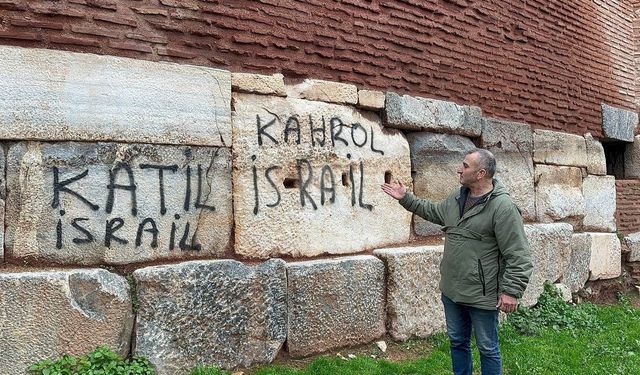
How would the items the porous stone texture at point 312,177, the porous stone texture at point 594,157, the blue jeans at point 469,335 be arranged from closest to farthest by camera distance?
the blue jeans at point 469,335
the porous stone texture at point 312,177
the porous stone texture at point 594,157

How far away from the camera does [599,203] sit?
745cm

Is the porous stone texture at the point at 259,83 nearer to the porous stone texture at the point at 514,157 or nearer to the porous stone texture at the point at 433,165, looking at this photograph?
the porous stone texture at the point at 433,165

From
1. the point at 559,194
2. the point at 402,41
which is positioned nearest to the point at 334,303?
the point at 402,41

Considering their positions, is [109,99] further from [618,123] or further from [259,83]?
[618,123]

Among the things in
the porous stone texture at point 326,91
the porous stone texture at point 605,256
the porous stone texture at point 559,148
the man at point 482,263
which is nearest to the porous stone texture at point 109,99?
the porous stone texture at point 326,91

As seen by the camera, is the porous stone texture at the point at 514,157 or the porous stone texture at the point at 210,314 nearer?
the porous stone texture at the point at 210,314

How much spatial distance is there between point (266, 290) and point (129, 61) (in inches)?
71.7

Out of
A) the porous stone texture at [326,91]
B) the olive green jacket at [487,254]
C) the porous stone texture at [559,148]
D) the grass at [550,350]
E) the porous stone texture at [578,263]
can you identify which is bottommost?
the grass at [550,350]

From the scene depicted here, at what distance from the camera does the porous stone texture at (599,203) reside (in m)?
7.28

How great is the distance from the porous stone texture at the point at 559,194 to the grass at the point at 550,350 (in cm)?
105

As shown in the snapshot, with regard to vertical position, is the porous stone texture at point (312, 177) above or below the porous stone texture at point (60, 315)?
above

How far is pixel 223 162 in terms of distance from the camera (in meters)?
4.11

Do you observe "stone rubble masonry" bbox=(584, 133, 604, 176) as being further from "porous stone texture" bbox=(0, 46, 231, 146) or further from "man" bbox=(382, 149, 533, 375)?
"porous stone texture" bbox=(0, 46, 231, 146)

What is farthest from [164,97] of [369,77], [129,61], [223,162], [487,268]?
[487,268]
